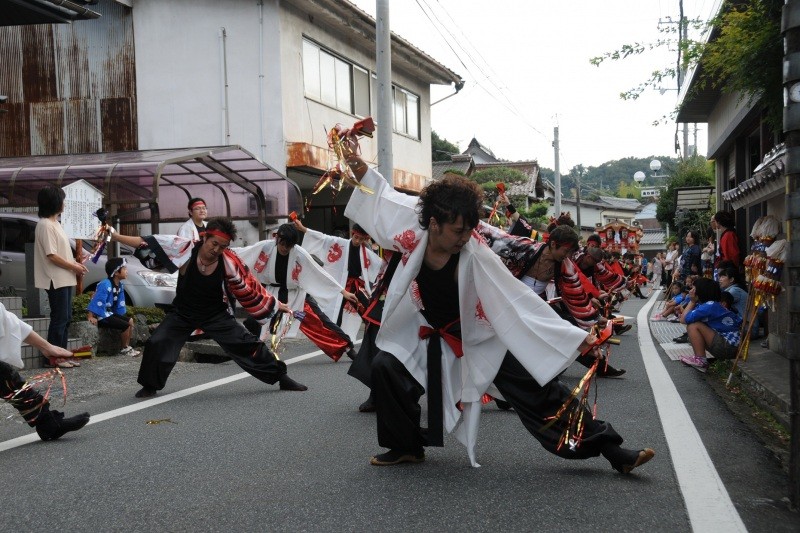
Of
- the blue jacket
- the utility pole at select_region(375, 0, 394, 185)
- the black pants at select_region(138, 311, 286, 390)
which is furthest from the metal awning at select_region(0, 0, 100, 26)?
the utility pole at select_region(375, 0, 394, 185)

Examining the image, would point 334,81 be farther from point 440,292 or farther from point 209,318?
point 440,292

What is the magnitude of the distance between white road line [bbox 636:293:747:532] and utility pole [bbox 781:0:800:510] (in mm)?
361

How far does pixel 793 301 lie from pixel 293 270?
22.0 ft

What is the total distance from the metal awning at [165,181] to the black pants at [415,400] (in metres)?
8.52

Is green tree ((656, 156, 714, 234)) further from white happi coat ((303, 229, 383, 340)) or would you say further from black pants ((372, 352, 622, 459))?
black pants ((372, 352, 622, 459))

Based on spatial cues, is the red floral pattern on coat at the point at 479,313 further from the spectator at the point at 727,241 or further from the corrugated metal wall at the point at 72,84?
the corrugated metal wall at the point at 72,84

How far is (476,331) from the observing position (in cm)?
476

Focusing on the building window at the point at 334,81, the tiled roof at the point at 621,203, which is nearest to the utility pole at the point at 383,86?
the building window at the point at 334,81

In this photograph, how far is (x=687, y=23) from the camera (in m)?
11.3

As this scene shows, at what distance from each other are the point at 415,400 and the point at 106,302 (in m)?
6.50

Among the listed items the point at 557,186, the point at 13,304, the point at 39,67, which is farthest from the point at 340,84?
the point at 557,186

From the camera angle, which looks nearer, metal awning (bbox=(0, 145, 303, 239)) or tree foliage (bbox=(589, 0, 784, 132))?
tree foliage (bbox=(589, 0, 784, 132))

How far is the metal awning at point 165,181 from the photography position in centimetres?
1330

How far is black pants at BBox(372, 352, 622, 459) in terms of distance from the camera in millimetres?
4531
